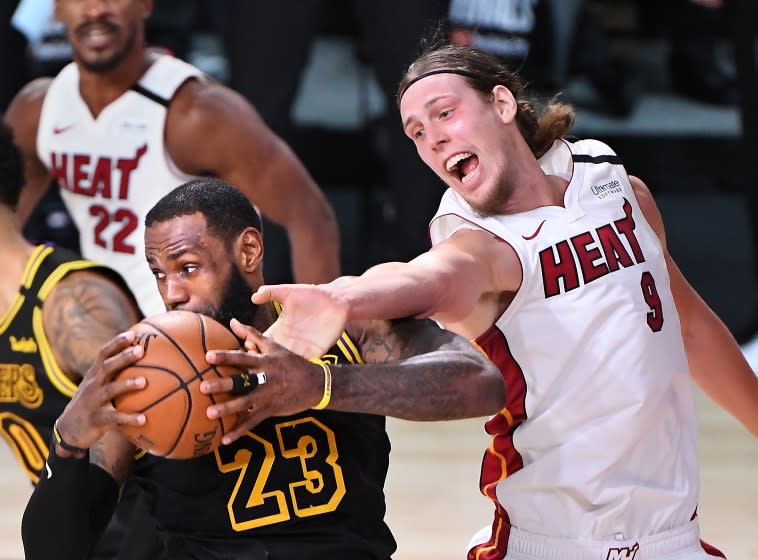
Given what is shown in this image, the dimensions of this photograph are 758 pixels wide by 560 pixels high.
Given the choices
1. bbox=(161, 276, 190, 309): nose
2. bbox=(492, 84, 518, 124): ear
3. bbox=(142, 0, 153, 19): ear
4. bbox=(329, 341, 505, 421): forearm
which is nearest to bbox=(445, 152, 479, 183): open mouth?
bbox=(492, 84, 518, 124): ear

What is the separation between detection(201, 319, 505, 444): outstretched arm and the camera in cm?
245

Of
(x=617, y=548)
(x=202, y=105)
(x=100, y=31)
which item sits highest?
(x=100, y=31)

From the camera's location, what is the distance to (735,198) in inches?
336

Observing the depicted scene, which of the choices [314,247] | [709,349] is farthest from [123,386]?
[314,247]

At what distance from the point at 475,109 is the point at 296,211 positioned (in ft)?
5.61

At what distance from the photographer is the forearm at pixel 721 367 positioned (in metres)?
3.32

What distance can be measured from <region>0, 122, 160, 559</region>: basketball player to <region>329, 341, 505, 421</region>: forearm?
0.85 m

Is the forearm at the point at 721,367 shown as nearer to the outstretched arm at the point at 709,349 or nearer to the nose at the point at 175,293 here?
the outstretched arm at the point at 709,349

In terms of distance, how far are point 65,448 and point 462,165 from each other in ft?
3.45

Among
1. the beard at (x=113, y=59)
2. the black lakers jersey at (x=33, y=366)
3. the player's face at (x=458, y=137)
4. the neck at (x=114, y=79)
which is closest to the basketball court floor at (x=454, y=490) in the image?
the black lakers jersey at (x=33, y=366)

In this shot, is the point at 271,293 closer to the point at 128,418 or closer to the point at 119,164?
the point at 128,418

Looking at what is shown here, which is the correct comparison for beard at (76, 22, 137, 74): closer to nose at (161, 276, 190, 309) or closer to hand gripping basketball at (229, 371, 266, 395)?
nose at (161, 276, 190, 309)

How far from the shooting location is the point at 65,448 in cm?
270

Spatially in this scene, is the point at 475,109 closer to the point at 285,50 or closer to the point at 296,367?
the point at 296,367
